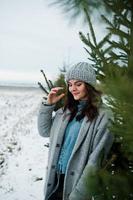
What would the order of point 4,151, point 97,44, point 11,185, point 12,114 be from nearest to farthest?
point 97,44
point 11,185
point 4,151
point 12,114

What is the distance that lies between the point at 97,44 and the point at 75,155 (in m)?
0.78

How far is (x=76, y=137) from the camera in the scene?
257cm

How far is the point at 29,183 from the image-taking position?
8.27 m

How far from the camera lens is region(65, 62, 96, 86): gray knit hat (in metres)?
2.46

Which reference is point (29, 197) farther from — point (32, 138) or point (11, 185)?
point (32, 138)

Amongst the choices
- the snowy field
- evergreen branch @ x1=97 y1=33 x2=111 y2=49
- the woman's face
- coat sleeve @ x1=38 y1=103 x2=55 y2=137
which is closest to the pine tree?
evergreen branch @ x1=97 y1=33 x2=111 y2=49

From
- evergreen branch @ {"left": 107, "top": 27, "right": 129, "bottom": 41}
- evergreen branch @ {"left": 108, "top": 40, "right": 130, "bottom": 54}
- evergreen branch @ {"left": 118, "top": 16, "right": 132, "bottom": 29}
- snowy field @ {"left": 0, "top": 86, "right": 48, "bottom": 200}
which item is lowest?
snowy field @ {"left": 0, "top": 86, "right": 48, "bottom": 200}

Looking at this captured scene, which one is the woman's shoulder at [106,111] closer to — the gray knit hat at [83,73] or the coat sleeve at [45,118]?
the gray knit hat at [83,73]

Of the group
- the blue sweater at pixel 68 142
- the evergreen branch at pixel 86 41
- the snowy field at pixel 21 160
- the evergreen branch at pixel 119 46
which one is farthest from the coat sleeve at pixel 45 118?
the snowy field at pixel 21 160

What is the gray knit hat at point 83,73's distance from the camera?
2.46 meters

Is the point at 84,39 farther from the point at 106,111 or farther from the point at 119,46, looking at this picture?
the point at 106,111

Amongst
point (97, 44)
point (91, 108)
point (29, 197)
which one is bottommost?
point (29, 197)

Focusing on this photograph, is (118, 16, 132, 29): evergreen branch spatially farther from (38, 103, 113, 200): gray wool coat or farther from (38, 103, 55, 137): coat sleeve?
(38, 103, 55, 137): coat sleeve

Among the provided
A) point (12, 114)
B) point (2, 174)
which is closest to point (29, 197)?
point (2, 174)
